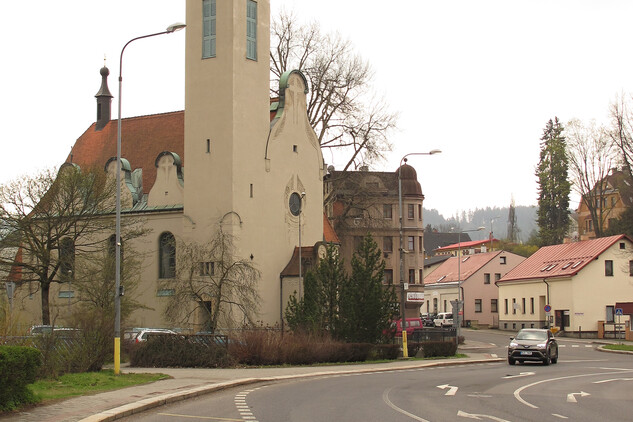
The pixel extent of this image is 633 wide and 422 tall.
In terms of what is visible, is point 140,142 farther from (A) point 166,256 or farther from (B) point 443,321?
(B) point 443,321

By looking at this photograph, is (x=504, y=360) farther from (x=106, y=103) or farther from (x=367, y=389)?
(x=106, y=103)

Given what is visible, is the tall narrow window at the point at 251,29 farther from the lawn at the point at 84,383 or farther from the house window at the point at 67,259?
the lawn at the point at 84,383

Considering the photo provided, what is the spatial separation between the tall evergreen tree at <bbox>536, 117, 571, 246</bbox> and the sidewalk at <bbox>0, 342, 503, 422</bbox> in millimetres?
54966

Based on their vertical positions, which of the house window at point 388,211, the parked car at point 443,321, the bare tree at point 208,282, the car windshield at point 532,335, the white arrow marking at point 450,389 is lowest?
the parked car at point 443,321

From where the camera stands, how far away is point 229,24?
4875cm

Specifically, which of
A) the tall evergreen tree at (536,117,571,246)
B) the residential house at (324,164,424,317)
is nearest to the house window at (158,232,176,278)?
the residential house at (324,164,424,317)

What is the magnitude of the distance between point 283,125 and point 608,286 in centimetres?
3049

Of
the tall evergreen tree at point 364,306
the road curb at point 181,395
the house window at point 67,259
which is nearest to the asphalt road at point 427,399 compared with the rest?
the road curb at point 181,395

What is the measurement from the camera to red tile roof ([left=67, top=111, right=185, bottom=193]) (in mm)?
56000

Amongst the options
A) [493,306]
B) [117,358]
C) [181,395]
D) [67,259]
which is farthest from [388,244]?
[181,395]

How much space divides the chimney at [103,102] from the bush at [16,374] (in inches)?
1919

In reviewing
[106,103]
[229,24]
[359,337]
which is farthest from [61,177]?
[106,103]

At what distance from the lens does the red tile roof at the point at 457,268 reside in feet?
295

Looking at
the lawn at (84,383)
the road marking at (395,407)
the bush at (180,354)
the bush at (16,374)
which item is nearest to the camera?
the bush at (16,374)
